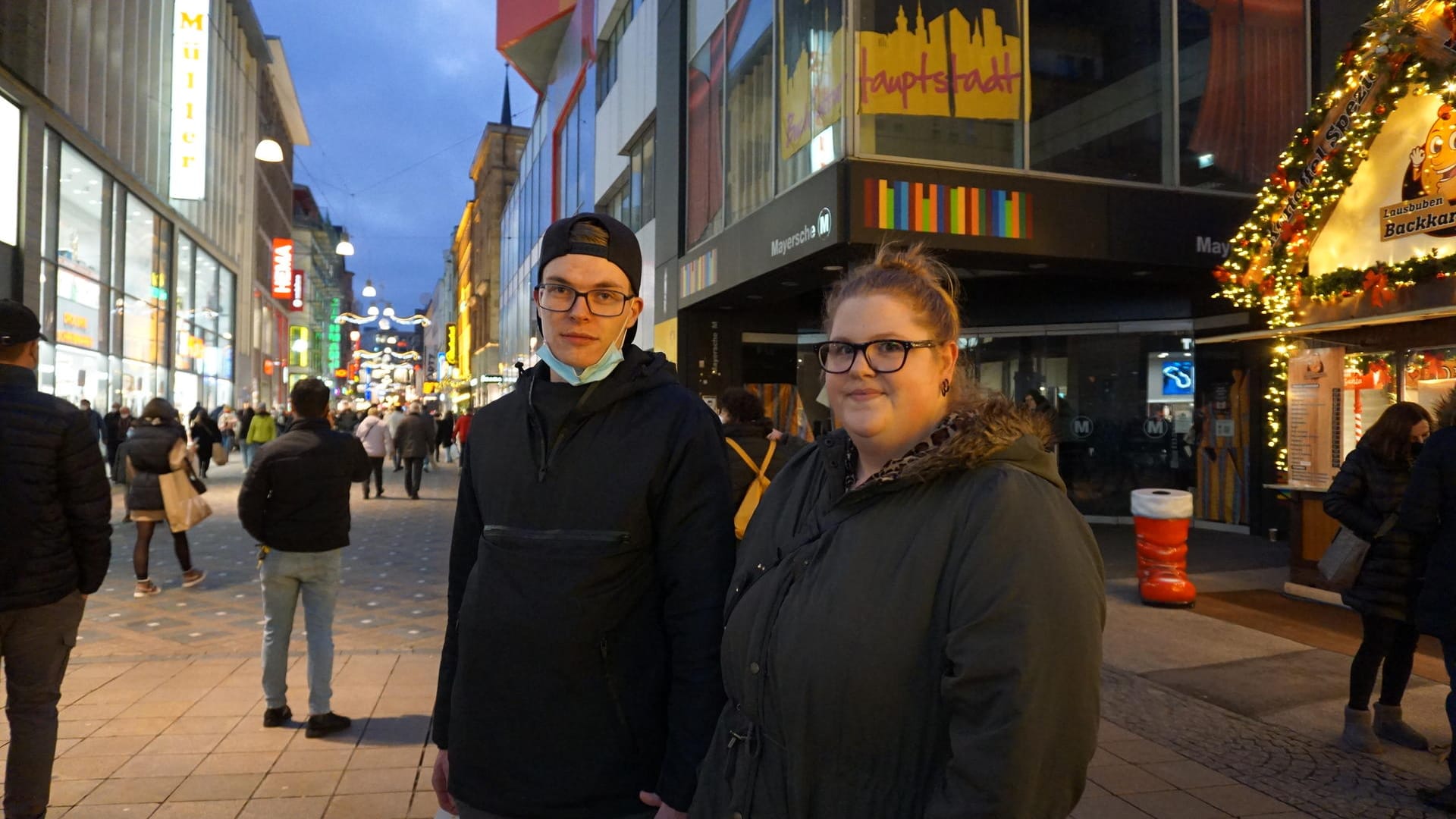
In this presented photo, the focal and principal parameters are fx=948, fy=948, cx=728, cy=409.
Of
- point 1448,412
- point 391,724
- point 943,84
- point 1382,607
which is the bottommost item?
point 391,724

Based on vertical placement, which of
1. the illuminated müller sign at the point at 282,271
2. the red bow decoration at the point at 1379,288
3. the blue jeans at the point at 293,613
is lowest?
the blue jeans at the point at 293,613

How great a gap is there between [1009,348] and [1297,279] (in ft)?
19.5

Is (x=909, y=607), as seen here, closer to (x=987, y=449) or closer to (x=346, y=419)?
(x=987, y=449)

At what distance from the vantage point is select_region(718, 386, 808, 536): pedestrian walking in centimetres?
546

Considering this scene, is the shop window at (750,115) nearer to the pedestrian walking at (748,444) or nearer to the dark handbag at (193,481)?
the pedestrian walking at (748,444)

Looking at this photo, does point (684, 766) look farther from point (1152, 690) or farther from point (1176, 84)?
point (1176, 84)

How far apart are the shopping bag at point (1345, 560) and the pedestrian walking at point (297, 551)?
539 centimetres

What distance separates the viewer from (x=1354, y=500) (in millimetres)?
5379

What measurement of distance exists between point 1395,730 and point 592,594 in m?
4.98

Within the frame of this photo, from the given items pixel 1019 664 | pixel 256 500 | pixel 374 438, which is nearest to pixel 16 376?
pixel 256 500

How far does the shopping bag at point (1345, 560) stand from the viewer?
5.15 metres

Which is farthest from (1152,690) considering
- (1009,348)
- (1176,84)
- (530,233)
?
(530,233)

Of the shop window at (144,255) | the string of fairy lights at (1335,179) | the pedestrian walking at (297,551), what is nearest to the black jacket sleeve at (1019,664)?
the pedestrian walking at (297,551)

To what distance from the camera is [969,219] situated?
1053cm
